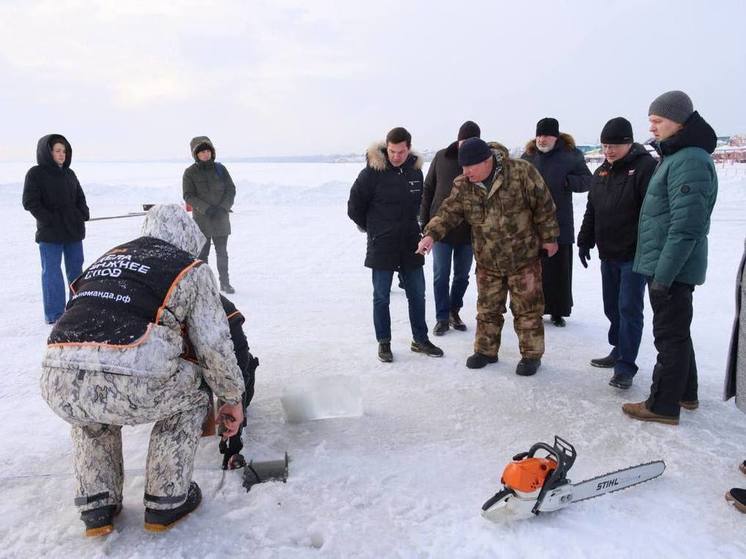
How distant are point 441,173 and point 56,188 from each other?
3752 millimetres

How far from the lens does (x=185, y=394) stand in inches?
92.5

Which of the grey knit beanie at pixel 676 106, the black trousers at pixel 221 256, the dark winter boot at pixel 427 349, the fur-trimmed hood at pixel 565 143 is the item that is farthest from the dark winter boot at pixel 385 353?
the black trousers at pixel 221 256

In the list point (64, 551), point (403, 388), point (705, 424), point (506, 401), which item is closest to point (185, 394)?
point (64, 551)

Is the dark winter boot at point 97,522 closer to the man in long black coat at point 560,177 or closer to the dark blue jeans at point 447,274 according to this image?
the dark blue jeans at point 447,274

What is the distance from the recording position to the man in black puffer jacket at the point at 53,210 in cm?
521

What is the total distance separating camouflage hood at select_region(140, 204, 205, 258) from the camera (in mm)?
2434

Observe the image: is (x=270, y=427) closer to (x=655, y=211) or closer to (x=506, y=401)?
(x=506, y=401)

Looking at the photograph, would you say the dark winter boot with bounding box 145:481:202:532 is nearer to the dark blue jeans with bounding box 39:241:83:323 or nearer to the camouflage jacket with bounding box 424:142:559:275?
the camouflage jacket with bounding box 424:142:559:275

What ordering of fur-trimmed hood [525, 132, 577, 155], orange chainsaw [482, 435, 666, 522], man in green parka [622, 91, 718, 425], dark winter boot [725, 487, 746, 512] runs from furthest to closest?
fur-trimmed hood [525, 132, 577, 155], man in green parka [622, 91, 718, 425], dark winter boot [725, 487, 746, 512], orange chainsaw [482, 435, 666, 522]

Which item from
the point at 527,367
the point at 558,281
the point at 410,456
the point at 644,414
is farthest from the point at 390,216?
the point at 644,414

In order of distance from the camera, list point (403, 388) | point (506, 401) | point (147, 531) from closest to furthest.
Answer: point (147, 531) < point (506, 401) < point (403, 388)

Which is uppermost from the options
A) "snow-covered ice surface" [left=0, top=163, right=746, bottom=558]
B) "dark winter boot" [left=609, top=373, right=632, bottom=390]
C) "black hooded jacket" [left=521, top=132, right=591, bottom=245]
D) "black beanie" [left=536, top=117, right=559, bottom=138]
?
"black beanie" [left=536, top=117, right=559, bottom=138]

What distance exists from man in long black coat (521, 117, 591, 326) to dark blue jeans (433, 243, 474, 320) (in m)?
0.73

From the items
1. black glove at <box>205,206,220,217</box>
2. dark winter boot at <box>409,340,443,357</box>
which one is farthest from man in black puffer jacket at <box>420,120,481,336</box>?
black glove at <box>205,206,220,217</box>
